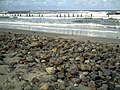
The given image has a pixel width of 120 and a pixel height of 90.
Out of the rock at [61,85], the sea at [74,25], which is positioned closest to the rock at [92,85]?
the rock at [61,85]

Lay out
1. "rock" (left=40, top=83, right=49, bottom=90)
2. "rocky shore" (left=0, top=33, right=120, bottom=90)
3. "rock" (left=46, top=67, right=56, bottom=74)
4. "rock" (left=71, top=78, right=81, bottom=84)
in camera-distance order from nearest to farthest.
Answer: "rock" (left=40, top=83, right=49, bottom=90) < "rocky shore" (left=0, top=33, right=120, bottom=90) < "rock" (left=71, top=78, right=81, bottom=84) < "rock" (left=46, top=67, right=56, bottom=74)

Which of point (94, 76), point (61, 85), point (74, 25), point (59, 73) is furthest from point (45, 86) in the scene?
point (74, 25)

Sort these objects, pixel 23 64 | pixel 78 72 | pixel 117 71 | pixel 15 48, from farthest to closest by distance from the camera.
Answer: pixel 15 48 → pixel 23 64 → pixel 117 71 → pixel 78 72

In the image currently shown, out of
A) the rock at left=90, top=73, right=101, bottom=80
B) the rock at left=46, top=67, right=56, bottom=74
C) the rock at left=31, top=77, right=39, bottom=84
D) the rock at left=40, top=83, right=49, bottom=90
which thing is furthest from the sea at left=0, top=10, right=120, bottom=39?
the rock at left=40, top=83, right=49, bottom=90

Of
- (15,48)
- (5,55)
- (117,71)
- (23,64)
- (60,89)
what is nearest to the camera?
(60,89)

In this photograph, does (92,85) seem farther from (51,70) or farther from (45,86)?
(51,70)

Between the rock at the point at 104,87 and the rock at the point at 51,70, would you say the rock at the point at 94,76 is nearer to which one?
the rock at the point at 104,87

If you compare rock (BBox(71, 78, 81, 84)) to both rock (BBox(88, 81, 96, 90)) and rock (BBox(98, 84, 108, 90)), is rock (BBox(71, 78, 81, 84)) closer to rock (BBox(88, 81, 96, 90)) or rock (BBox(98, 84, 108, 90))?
rock (BBox(88, 81, 96, 90))

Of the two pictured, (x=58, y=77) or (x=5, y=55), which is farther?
(x=5, y=55)

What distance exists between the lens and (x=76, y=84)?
549cm

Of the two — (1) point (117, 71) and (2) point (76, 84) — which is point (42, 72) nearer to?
(2) point (76, 84)

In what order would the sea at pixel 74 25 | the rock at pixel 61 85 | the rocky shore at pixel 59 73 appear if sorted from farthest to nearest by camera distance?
the sea at pixel 74 25
the rocky shore at pixel 59 73
the rock at pixel 61 85

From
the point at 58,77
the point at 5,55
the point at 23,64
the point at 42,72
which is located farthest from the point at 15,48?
the point at 58,77

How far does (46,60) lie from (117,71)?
231 centimetres
